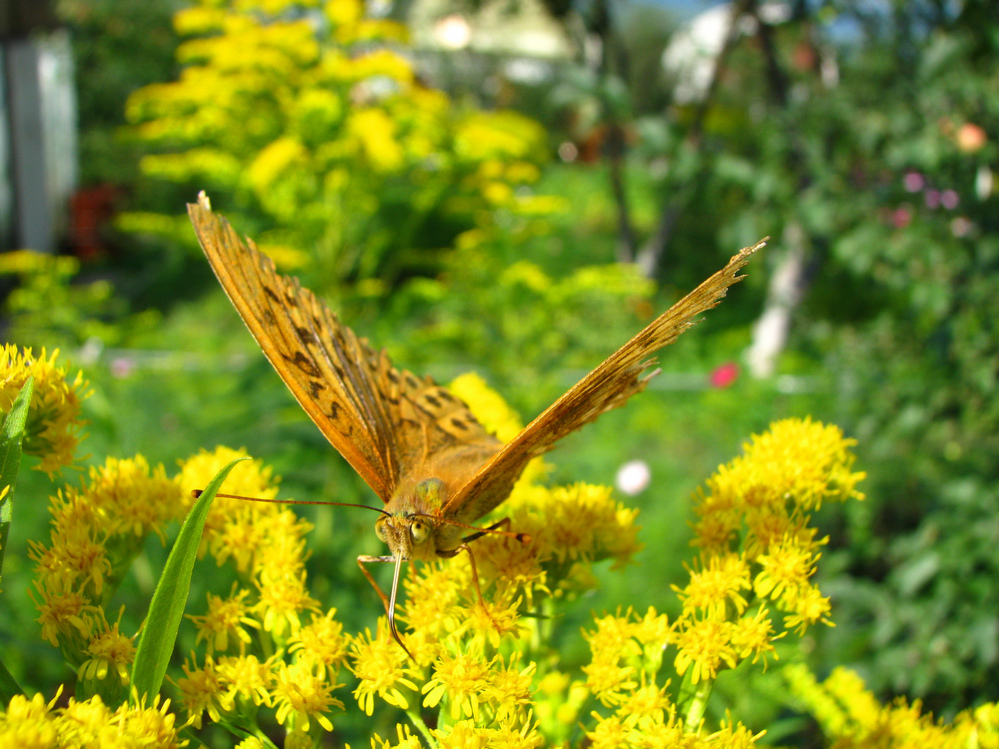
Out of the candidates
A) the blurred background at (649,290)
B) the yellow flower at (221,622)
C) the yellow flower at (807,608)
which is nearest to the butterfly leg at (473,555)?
the yellow flower at (221,622)

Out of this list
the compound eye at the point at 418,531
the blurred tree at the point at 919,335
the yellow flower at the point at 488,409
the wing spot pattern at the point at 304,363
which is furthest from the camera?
the blurred tree at the point at 919,335

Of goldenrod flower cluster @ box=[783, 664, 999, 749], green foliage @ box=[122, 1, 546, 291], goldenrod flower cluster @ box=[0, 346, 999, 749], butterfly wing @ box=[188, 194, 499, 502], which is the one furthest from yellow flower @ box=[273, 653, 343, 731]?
green foliage @ box=[122, 1, 546, 291]

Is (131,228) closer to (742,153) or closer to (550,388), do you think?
(550,388)

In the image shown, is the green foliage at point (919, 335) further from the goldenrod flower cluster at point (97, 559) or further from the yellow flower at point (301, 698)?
the goldenrod flower cluster at point (97, 559)

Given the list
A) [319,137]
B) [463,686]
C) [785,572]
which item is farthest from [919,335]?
[463,686]

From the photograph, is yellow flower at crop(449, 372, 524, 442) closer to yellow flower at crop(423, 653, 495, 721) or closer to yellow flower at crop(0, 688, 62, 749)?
yellow flower at crop(423, 653, 495, 721)
